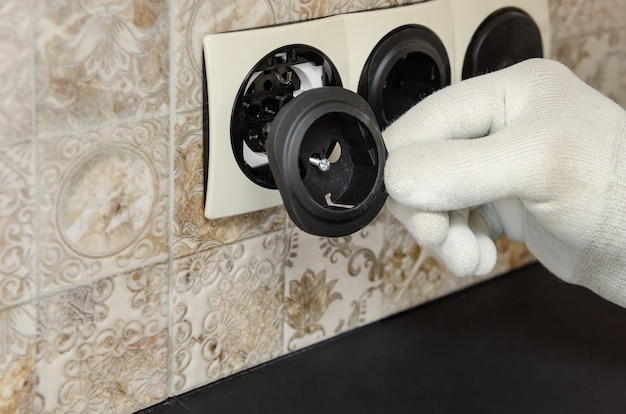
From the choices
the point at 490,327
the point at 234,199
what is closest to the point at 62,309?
the point at 234,199

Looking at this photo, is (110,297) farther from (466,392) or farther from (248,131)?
(466,392)

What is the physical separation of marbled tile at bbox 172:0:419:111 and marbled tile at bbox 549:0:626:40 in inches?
13.1

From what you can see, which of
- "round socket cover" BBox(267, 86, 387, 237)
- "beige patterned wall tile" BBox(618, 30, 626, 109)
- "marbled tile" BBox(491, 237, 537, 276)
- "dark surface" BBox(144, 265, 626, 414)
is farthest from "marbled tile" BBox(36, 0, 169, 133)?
"beige patterned wall tile" BBox(618, 30, 626, 109)

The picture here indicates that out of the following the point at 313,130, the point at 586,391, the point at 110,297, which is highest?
the point at 313,130

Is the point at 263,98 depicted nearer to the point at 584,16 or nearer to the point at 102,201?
the point at 102,201

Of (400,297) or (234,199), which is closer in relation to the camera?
(234,199)

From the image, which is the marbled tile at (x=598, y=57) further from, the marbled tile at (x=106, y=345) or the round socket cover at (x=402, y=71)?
the marbled tile at (x=106, y=345)

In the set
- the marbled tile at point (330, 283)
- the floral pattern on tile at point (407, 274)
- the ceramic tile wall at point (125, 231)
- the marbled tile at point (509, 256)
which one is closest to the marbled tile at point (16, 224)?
the ceramic tile wall at point (125, 231)

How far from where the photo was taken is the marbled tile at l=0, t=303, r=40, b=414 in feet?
2.00

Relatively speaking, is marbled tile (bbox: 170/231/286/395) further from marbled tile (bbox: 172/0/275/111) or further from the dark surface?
marbled tile (bbox: 172/0/275/111)

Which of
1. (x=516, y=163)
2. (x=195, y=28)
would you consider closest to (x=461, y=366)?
(x=516, y=163)

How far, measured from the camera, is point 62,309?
63cm

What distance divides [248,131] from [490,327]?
313 mm

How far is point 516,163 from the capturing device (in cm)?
61
